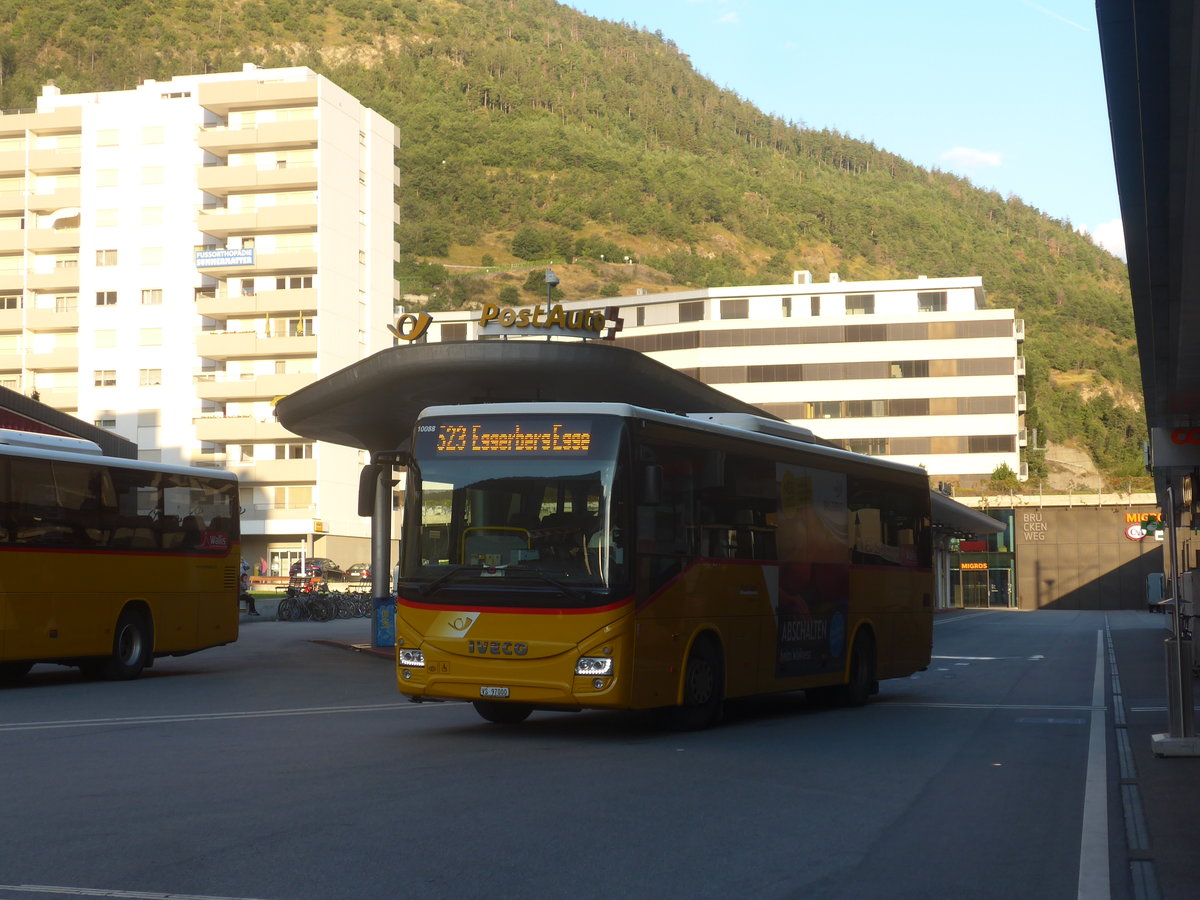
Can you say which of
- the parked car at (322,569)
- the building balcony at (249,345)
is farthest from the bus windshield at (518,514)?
the building balcony at (249,345)

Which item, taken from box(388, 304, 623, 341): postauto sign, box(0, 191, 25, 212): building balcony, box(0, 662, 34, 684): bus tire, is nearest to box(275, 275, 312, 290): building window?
box(0, 191, 25, 212): building balcony

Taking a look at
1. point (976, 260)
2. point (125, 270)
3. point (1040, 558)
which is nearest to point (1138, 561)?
point (1040, 558)

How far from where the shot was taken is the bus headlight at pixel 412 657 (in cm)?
1352

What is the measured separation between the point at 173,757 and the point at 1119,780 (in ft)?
24.1

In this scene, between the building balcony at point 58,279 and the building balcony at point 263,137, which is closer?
the building balcony at point 263,137

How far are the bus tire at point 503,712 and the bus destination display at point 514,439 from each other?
2.82 metres

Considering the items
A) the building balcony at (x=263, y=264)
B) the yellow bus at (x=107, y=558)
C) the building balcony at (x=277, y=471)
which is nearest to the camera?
the yellow bus at (x=107, y=558)

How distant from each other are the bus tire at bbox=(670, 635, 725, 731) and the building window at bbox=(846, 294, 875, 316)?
96562 mm

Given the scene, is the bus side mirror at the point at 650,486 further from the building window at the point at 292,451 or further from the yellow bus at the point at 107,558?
the building window at the point at 292,451

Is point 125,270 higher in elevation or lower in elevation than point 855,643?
higher

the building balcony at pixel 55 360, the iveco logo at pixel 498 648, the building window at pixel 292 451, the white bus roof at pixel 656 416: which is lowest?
the iveco logo at pixel 498 648

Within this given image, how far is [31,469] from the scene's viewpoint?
19.6 meters

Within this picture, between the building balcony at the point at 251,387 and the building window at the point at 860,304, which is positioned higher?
the building window at the point at 860,304

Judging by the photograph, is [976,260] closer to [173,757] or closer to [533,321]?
[533,321]
